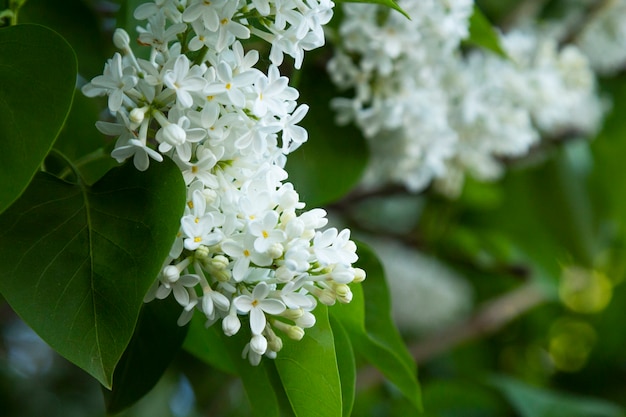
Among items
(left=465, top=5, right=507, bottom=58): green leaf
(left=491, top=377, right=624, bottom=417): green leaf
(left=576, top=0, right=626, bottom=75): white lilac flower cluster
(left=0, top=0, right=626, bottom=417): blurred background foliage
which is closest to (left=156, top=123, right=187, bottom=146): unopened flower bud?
(left=465, top=5, right=507, bottom=58): green leaf

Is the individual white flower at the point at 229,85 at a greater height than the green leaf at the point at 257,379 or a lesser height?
greater

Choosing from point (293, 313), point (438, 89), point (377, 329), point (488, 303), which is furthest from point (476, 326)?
point (293, 313)

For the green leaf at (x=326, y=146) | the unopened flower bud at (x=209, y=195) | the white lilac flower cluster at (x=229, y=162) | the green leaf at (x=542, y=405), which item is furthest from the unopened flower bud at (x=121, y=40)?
the green leaf at (x=542, y=405)

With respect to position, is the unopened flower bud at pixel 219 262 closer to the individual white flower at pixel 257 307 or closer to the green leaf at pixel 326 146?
the individual white flower at pixel 257 307

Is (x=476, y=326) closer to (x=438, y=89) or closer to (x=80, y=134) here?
(x=438, y=89)

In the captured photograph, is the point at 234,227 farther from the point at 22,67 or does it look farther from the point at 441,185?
the point at 441,185

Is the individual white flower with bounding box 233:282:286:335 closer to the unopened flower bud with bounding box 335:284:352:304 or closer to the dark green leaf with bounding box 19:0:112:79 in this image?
the unopened flower bud with bounding box 335:284:352:304
